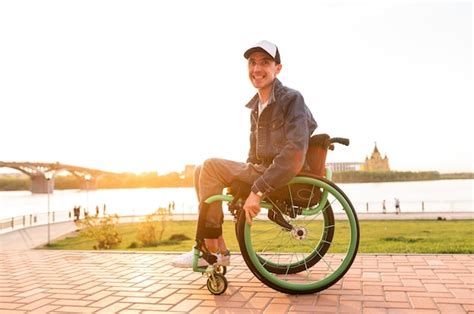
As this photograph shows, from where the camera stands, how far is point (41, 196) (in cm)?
8125

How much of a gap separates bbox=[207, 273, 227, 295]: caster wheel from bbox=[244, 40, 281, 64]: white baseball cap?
1578mm

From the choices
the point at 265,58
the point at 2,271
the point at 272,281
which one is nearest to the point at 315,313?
the point at 272,281

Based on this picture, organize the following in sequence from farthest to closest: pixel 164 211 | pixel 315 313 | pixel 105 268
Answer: pixel 164 211, pixel 105 268, pixel 315 313

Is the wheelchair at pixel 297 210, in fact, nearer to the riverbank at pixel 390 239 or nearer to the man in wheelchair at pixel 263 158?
the man in wheelchair at pixel 263 158

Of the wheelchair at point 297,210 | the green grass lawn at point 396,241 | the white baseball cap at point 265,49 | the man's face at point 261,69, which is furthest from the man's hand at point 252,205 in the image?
the green grass lawn at point 396,241

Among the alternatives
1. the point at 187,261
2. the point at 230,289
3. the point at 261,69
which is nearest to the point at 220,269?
the point at 230,289

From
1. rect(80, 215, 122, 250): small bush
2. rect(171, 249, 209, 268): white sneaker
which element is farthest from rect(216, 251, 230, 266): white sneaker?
rect(80, 215, 122, 250): small bush

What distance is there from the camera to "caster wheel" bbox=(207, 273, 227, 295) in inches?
129

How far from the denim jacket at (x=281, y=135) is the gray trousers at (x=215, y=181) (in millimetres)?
145

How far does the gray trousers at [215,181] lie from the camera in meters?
3.25

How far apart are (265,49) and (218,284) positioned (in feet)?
5.50

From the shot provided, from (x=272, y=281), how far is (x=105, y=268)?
206 centimetres

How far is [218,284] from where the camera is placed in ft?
10.8

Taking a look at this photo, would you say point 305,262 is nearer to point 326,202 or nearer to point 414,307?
point 326,202
